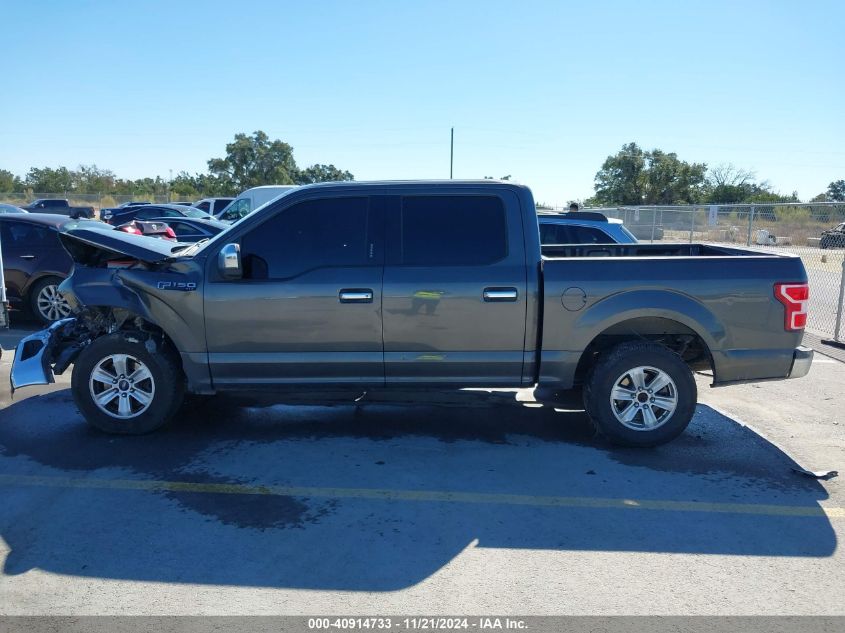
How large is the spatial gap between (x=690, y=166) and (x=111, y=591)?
57.6 m

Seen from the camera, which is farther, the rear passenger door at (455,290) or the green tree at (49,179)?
the green tree at (49,179)

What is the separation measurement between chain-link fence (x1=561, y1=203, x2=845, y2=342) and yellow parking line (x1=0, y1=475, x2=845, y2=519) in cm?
509

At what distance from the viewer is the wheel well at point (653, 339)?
5.31 metres

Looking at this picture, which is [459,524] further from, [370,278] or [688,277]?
[688,277]

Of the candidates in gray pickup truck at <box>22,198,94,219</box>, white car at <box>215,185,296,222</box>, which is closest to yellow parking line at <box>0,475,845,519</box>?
white car at <box>215,185,296,222</box>

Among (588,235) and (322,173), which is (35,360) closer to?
(588,235)

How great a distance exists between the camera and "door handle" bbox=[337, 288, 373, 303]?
16.9 ft

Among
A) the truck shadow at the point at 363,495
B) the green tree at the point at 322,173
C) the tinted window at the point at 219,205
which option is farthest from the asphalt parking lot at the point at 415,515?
the green tree at the point at 322,173

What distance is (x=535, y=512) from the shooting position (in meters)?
4.22

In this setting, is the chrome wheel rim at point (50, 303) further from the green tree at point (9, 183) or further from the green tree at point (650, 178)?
the green tree at point (9, 183)

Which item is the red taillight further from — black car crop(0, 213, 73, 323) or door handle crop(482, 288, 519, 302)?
black car crop(0, 213, 73, 323)

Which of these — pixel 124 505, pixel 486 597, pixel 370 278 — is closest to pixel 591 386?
pixel 370 278

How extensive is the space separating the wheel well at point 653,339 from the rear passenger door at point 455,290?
0.65m

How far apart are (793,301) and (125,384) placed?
212 inches
